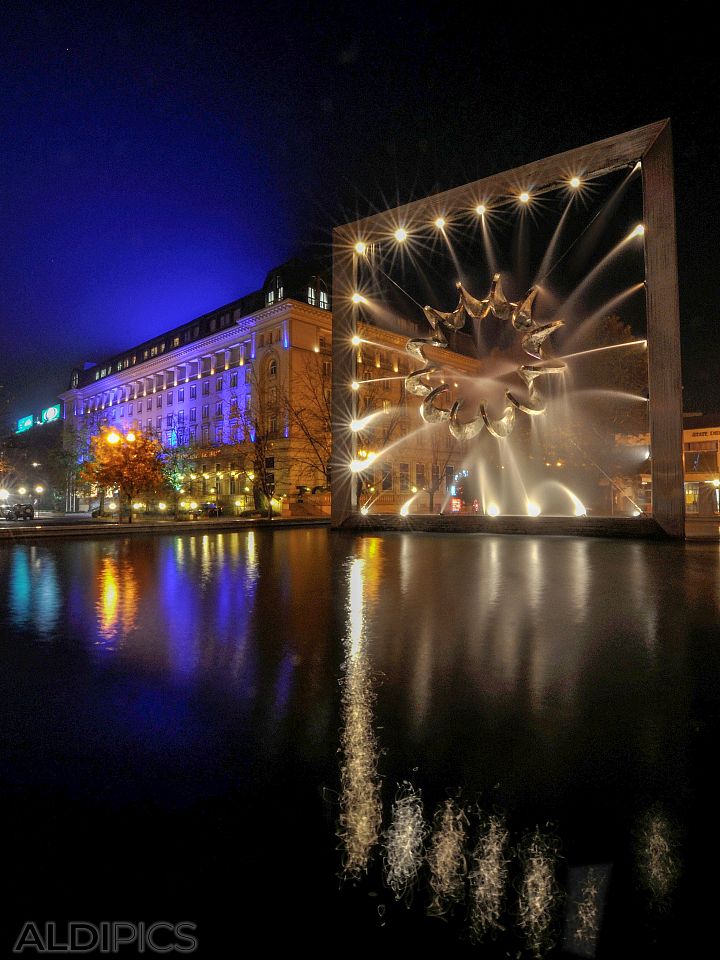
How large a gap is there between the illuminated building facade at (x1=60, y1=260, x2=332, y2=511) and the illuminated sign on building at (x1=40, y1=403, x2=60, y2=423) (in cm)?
3902

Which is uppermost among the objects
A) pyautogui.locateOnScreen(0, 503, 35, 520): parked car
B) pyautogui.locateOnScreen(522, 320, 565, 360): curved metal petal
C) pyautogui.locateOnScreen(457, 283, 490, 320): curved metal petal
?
pyautogui.locateOnScreen(457, 283, 490, 320): curved metal petal

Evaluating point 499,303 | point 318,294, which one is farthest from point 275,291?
point 499,303

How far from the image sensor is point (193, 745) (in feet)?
11.0

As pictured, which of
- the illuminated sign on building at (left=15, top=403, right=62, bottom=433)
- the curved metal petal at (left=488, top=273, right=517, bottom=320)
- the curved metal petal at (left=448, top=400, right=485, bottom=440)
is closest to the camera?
the curved metal petal at (left=488, top=273, right=517, bottom=320)

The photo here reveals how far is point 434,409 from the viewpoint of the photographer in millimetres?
24531

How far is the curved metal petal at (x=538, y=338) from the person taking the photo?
22.3 meters

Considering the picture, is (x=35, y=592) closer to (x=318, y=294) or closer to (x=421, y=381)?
(x=421, y=381)

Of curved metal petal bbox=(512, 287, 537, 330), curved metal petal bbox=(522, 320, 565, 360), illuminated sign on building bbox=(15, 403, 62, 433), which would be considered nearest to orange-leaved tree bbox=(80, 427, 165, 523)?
curved metal petal bbox=(512, 287, 537, 330)

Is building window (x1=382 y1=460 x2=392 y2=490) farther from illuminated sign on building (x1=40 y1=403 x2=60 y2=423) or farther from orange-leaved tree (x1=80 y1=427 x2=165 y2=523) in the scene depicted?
illuminated sign on building (x1=40 y1=403 x2=60 y2=423)

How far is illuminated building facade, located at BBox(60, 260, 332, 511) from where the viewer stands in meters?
51.6

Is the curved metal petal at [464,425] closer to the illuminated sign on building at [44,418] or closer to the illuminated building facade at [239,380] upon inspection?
the illuminated building facade at [239,380]

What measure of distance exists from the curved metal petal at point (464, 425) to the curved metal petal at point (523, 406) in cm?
135

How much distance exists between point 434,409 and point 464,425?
55.0 inches

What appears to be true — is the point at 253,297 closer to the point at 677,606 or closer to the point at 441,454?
the point at 441,454
